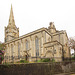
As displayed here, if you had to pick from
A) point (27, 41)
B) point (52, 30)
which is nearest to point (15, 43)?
point (27, 41)

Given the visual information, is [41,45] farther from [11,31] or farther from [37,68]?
[11,31]

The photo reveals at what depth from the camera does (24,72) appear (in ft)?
29.4

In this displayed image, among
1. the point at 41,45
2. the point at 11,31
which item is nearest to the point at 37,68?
the point at 41,45

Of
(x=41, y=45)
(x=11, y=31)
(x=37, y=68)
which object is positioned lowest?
(x=37, y=68)

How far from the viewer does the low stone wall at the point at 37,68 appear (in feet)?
24.3

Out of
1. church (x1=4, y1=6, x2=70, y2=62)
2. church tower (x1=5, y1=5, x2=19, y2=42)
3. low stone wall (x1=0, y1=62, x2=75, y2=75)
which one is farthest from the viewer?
church tower (x1=5, y1=5, x2=19, y2=42)

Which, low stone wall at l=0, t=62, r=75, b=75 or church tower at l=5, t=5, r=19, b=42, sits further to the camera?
church tower at l=5, t=5, r=19, b=42

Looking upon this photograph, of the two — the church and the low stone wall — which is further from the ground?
the church

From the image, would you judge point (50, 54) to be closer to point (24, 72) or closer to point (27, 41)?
point (27, 41)

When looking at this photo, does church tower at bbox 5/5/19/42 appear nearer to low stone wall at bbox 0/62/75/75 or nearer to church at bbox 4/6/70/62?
church at bbox 4/6/70/62

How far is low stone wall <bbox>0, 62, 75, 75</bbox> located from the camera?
7420 mm

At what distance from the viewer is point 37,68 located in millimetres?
10938

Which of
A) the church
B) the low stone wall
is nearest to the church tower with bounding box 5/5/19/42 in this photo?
the church

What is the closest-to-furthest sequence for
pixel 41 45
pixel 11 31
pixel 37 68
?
pixel 37 68 < pixel 41 45 < pixel 11 31
